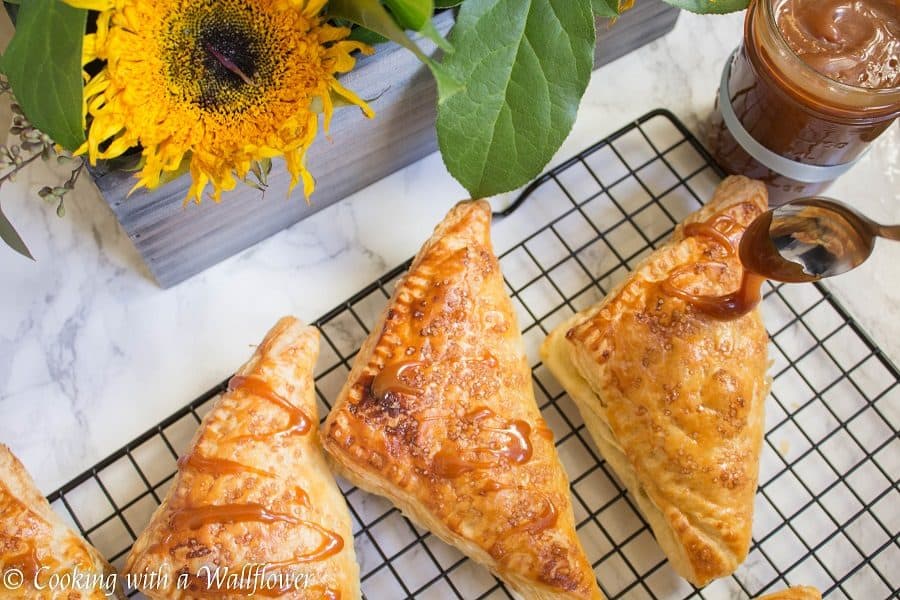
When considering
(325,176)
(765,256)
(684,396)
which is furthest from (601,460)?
(325,176)

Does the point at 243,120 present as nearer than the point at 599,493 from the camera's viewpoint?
Yes

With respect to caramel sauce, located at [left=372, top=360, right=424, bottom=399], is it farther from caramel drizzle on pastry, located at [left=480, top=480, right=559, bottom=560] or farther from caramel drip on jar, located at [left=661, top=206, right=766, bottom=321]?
caramel drip on jar, located at [left=661, top=206, right=766, bottom=321]

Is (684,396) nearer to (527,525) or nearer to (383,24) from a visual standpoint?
(527,525)

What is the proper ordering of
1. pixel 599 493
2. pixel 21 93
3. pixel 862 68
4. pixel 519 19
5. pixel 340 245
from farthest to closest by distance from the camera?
pixel 340 245 < pixel 599 493 < pixel 862 68 < pixel 519 19 < pixel 21 93

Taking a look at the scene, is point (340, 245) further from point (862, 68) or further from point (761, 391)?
point (862, 68)

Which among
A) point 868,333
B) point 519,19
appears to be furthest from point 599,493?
point 519,19

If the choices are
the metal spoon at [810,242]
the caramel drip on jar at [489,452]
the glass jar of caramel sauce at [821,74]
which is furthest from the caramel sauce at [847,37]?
the caramel drip on jar at [489,452]

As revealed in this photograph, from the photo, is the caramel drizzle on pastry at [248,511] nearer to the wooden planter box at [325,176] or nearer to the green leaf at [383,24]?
the wooden planter box at [325,176]
